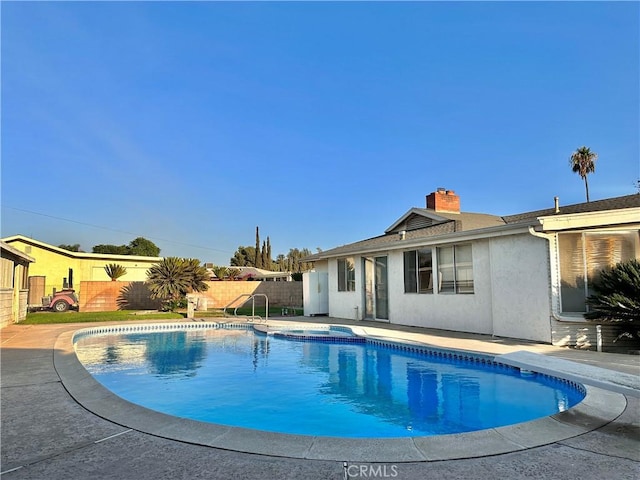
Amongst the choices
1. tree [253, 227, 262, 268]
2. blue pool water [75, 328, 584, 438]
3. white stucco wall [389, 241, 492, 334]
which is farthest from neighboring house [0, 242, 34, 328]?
tree [253, 227, 262, 268]

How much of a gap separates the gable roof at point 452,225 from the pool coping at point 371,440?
5899mm

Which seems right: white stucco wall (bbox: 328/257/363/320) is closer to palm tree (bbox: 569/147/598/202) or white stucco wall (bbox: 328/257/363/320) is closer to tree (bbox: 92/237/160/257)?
palm tree (bbox: 569/147/598/202)

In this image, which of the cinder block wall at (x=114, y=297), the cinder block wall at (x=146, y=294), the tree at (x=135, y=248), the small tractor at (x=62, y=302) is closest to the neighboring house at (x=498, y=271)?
the cinder block wall at (x=146, y=294)

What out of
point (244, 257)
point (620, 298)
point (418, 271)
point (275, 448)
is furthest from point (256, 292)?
point (244, 257)

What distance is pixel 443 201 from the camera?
59.1 ft

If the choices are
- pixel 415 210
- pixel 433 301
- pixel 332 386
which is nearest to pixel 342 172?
pixel 415 210

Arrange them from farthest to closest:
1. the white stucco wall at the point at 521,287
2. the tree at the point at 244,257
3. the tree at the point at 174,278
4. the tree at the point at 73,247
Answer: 1. the tree at the point at 73,247
2. the tree at the point at 244,257
3. the tree at the point at 174,278
4. the white stucco wall at the point at 521,287

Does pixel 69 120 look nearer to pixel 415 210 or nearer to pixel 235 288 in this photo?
pixel 235 288

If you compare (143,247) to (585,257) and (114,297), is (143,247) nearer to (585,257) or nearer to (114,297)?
(114,297)

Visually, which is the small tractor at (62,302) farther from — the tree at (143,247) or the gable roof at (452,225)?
the tree at (143,247)

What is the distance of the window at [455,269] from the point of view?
11609mm

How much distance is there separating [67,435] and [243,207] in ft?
92.1

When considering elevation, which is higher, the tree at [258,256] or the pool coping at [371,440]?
the tree at [258,256]

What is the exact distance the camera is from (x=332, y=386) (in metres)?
7.55
